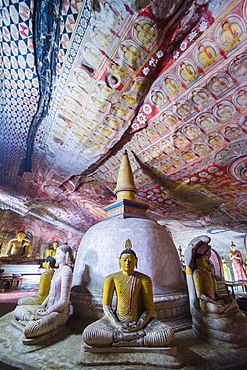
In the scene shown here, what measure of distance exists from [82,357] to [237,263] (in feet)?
38.9

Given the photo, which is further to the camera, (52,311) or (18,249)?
(18,249)

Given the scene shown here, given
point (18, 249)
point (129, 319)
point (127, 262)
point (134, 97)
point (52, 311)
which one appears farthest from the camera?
point (18, 249)

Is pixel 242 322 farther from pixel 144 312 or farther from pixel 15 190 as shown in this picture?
pixel 15 190

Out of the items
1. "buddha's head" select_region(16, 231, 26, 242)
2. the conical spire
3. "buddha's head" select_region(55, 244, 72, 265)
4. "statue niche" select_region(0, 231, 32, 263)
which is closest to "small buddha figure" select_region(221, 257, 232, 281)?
the conical spire

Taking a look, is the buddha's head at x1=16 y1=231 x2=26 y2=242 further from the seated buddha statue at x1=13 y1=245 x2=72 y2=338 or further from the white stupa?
the seated buddha statue at x1=13 y1=245 x2=72 y2=338

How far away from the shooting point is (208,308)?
8.54 feet

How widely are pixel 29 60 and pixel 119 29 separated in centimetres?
222

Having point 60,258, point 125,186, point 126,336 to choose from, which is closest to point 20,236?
point 125,186

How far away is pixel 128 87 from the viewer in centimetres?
522

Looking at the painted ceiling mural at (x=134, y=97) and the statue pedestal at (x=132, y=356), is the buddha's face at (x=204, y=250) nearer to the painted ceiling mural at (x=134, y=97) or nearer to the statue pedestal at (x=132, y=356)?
the statue pedestal at (x=132, y=356)

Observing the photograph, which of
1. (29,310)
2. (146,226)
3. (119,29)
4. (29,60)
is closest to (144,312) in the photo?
(146,226)

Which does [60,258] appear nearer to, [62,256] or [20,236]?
[62,256]

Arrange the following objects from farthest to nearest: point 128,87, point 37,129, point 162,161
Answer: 1. point 162,161
2. point 37,129
3. point 128,87

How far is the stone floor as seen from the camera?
1.83 meters
